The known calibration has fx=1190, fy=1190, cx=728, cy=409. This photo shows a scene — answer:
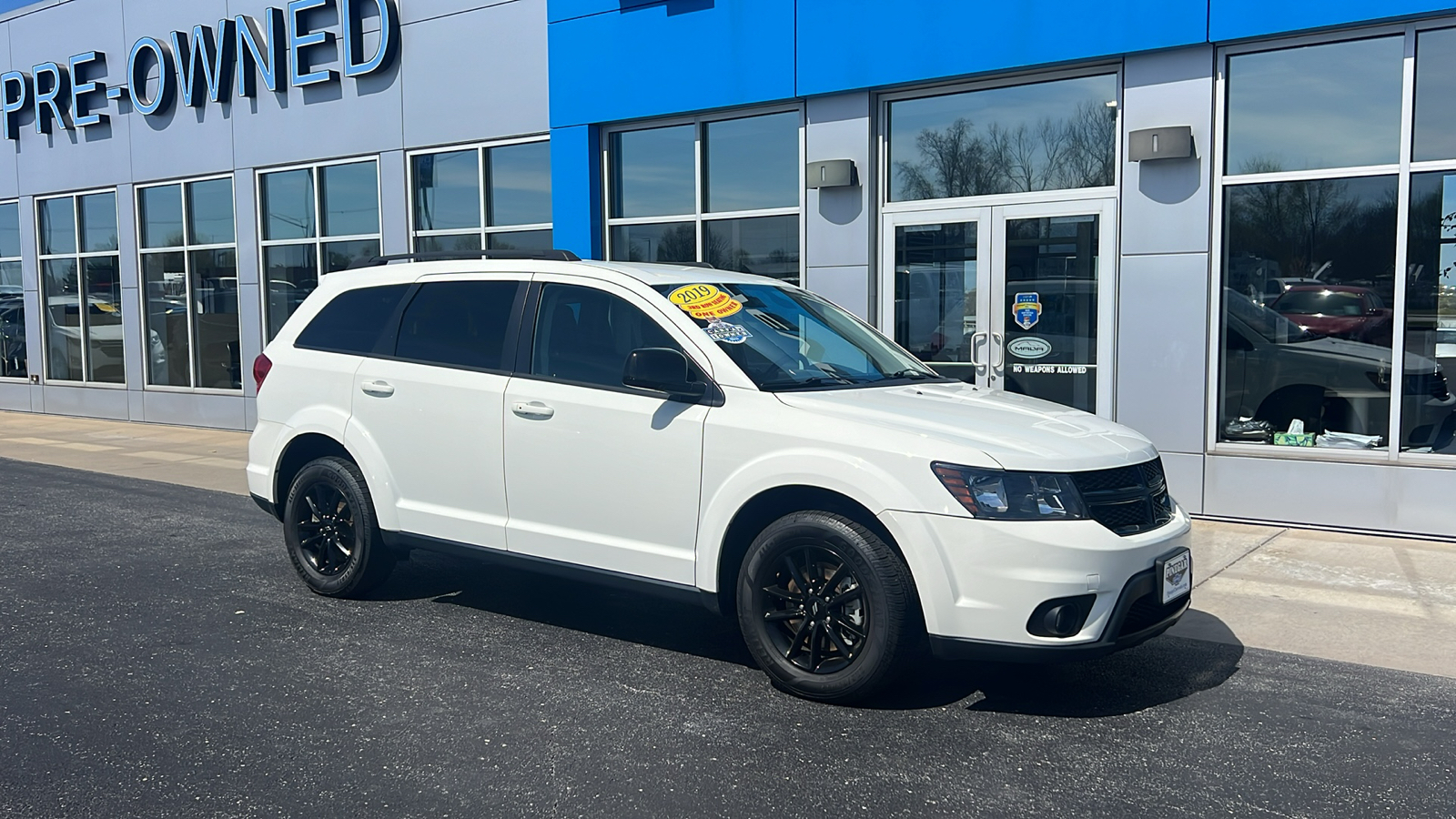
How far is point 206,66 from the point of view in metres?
15.6

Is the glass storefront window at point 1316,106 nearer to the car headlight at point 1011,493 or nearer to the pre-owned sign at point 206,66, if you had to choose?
the car headlight at point 1011,493

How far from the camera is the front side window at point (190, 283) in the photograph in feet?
53.0

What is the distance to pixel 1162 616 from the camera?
483 centimetres

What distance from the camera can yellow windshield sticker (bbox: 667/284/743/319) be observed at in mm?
5543

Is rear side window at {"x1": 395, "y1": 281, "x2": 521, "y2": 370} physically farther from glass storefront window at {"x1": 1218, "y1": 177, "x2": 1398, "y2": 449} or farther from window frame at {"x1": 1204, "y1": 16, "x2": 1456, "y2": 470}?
glass storefront window at {"x1": 1218, "y1": 177, "x2": 1398, "y2": 449}

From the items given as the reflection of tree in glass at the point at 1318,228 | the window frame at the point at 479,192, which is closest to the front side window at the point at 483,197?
the window frame at the point at 479,192

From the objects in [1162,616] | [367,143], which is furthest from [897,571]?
→ [367,143]

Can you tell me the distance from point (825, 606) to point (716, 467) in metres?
0.75

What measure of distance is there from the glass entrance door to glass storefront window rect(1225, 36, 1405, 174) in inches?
43.5

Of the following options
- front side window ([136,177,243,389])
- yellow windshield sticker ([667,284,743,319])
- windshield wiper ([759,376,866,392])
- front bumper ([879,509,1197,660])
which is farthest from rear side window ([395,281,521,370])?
front side window ([136,177,243,389])

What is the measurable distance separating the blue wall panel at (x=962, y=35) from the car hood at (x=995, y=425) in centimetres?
457

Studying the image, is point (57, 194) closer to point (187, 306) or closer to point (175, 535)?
point (187, 306)

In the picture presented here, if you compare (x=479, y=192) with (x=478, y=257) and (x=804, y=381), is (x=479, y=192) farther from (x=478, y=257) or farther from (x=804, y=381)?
(x=804, y=381)

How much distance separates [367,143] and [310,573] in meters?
8.97
